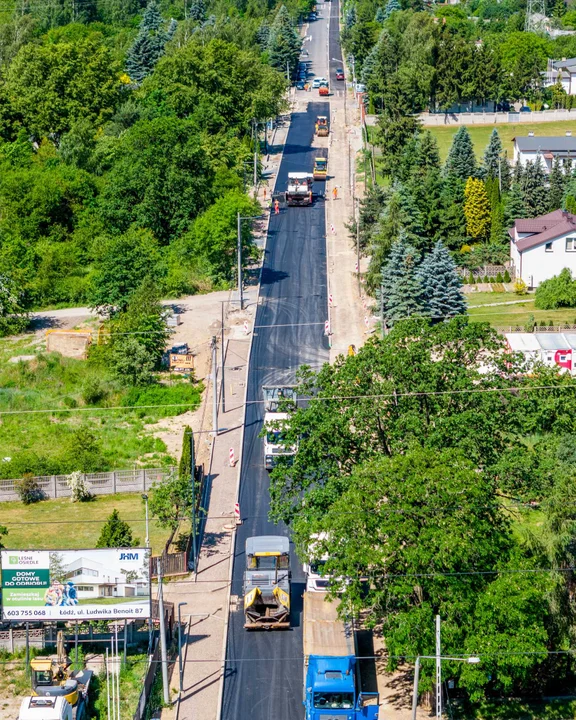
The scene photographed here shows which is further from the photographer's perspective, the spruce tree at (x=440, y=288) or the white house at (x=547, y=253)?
the white house at (x=547, y=253)

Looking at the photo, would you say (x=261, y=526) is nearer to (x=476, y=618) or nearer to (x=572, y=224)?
(x=476, y=618)

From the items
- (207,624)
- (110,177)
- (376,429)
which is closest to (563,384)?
(376,429)

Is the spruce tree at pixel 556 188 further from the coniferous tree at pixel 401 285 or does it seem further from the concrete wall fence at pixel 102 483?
the concrete wall fence at pixel 102 483

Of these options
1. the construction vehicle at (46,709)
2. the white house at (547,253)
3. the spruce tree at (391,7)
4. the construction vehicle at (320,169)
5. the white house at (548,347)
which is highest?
the spruce tree at (391,7)

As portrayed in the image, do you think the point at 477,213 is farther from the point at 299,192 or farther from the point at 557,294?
the point at 299,192

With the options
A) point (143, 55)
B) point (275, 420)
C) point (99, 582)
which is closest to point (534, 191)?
point (275, 420)

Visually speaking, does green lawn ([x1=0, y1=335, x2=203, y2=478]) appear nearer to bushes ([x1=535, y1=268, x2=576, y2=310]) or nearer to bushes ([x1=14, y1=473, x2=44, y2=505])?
bushes ([x1=14, y1=473, x2=44, y2=505])

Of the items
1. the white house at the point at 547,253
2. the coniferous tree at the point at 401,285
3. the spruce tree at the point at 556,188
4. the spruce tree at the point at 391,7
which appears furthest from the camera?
the spruce tree at the point at 391,7

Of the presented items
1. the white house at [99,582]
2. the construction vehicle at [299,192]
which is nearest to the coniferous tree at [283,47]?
the construction vehicle at [299,192]
